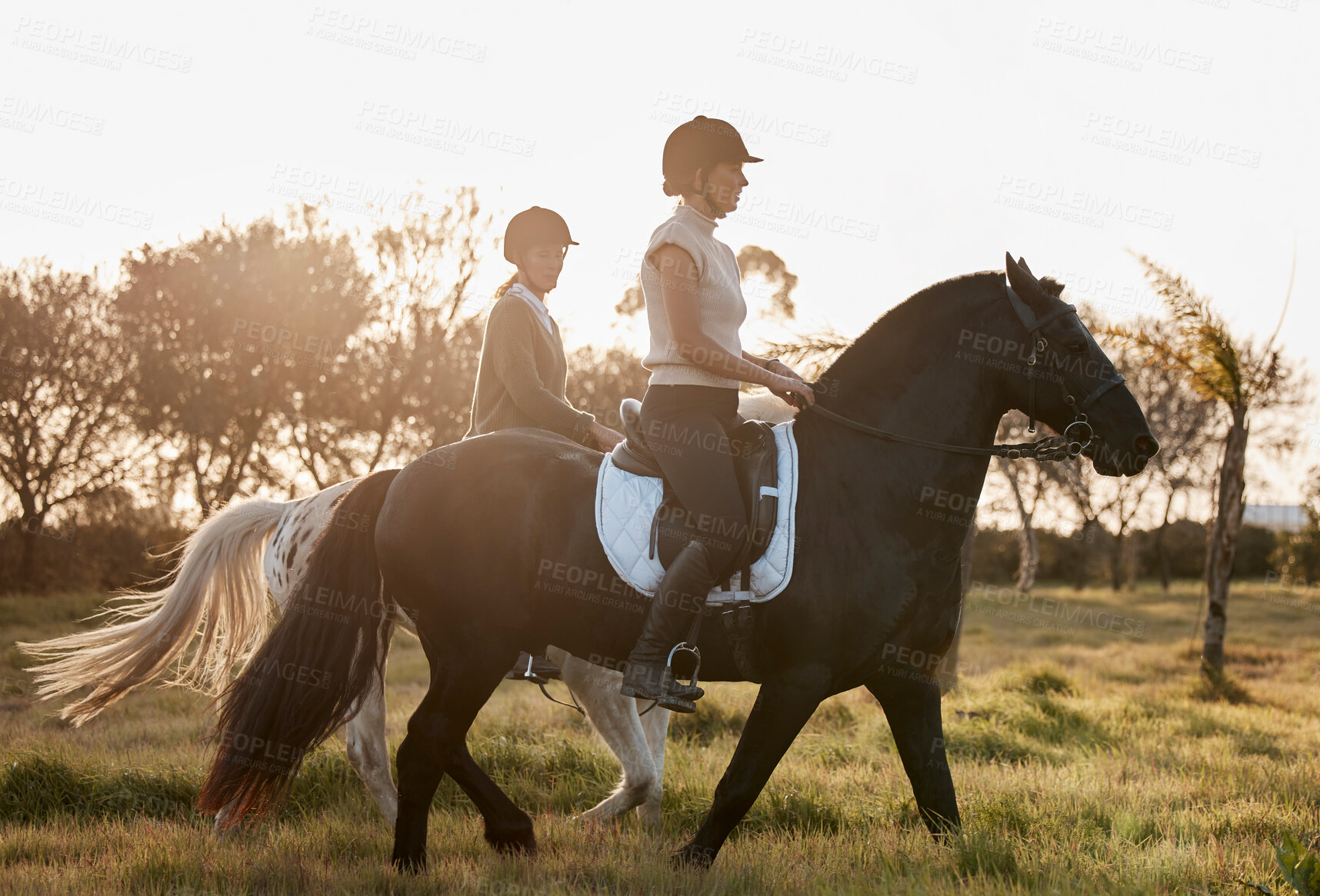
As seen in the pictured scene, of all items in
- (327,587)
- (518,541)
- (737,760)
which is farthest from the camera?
(327,587)

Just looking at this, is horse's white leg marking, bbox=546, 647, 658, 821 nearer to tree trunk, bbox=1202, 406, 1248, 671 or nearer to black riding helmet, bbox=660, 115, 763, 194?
black riding helmet, bbox=660, 115, 763, 194

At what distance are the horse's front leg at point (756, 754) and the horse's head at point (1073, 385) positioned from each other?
1590 mm

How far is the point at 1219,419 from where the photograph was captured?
1312 inches

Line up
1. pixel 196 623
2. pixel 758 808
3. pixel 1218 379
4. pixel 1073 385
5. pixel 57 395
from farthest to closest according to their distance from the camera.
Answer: pixel 57 395, pixel 1218 379, pixel 196 623, pixel 758 808, pixel 1073 385

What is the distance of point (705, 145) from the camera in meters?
4.00

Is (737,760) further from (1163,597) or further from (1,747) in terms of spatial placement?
(1163,597)

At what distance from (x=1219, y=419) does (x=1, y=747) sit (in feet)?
122

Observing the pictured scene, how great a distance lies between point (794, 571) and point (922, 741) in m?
1.29

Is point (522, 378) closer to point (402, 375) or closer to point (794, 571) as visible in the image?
point (794, 571)

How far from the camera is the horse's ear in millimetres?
3968

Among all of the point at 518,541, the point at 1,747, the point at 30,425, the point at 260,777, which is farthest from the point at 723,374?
the point at 30,425

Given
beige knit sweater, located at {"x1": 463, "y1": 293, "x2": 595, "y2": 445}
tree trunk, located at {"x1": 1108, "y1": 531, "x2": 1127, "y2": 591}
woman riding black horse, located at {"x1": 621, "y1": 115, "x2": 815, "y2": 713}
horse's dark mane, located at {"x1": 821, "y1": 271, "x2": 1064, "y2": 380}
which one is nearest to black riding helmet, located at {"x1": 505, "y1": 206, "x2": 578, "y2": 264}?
beige knit sweater, located at {"x1": 463, "y1": 293, "x2": 595, "y2": 445}

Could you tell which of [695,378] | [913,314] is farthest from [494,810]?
[913,314]

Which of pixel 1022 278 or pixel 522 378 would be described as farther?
pixel 522 378
